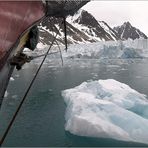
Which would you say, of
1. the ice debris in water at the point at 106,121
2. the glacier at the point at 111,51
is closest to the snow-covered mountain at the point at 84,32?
the glacier at the point at 111,51

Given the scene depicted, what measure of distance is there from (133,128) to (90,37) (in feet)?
423

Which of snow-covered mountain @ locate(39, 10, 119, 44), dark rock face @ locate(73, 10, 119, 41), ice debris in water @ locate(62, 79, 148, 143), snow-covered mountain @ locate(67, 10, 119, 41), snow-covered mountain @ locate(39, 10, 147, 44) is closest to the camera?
ice debris in water @ locate(62, 79, 148, 143)

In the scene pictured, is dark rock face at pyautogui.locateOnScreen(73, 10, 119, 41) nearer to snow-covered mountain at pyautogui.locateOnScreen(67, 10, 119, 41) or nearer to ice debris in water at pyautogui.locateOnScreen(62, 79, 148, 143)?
snow-covered mountain at pyautogui.locateOnScreen(67, 10, 119, 41)

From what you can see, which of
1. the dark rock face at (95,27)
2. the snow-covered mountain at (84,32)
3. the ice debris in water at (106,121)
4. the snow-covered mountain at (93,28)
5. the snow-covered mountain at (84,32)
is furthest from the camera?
the dark rock face at (95,27)

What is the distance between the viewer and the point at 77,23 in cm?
15638

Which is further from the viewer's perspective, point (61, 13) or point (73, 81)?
point (73, 81)

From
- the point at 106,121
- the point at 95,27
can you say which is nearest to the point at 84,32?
the point at 95,27

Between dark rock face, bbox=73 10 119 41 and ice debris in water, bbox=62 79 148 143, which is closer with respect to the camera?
ice debris in water, bbox=62 79 148 143

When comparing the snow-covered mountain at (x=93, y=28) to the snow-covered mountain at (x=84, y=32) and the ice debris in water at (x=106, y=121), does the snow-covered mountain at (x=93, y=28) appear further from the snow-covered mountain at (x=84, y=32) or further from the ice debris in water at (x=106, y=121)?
the ice debris in water at (x=106, y=121)

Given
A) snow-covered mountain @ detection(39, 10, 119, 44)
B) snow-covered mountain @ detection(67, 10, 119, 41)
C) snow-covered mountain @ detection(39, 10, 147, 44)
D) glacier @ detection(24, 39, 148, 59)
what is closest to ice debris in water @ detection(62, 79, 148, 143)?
glacier @ detection(24, 39, 148, 59)

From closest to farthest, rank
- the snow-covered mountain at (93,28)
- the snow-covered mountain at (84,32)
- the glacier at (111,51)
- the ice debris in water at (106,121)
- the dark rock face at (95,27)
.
Answer: the ice debris in water at (106,121) → the glacier at (111,51) → the snow-covered mountain at (84,32) → the snow-covered mountain at (93,28) → the dark rock face at (95,27)

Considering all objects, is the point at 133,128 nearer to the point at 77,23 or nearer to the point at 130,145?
the point at 130,145

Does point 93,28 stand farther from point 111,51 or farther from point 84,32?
point 111,51

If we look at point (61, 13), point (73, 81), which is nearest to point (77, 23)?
point (73, 81)
